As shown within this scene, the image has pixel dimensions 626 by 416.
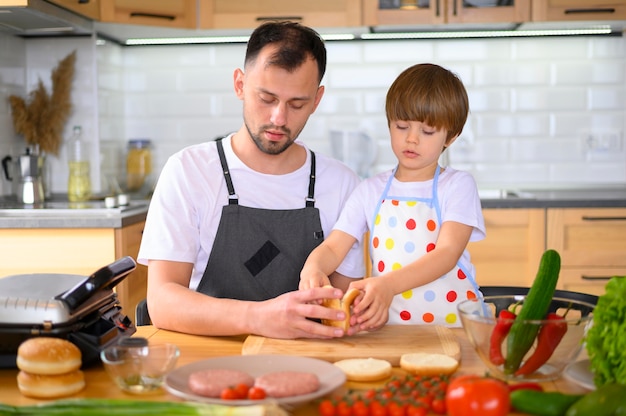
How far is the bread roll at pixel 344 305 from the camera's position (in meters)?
Result: 1.49

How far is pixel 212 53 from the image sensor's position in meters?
3.99

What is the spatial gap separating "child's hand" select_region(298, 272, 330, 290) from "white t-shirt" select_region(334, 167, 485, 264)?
0.90 ft

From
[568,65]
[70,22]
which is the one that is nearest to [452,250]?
[70,22]

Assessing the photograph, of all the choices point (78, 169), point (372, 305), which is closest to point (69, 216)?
point (78, 169)

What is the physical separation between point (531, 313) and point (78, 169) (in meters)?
2.80

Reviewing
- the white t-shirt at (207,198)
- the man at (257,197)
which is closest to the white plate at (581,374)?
the man at (257,197)

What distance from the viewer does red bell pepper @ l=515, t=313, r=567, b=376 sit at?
1.20 meters

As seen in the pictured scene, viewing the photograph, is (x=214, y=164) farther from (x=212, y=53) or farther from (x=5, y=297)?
(x=212, y=53)

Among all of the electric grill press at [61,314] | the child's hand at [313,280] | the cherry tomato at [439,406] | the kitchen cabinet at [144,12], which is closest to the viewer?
the cherry tomato at [439,406]

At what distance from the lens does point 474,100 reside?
154 inches

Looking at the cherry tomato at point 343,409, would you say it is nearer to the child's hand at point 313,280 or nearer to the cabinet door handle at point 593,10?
the child's hand at point 313,280

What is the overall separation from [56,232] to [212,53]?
1392 mm

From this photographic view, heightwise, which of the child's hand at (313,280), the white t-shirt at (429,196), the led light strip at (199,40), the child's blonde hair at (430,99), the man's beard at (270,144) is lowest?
the child's hand at (313,280)

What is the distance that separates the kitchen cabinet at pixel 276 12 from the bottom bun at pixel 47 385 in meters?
2.65
